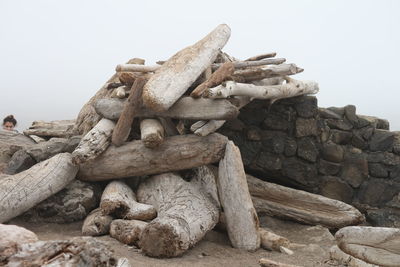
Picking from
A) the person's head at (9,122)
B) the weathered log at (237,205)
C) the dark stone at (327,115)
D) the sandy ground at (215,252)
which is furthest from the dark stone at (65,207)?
the person's head at (9,122)

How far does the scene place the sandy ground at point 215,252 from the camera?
4358mm

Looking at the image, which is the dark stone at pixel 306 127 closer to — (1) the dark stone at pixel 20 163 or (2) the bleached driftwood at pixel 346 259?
(2) the bleached driftwood at pixel 346 259

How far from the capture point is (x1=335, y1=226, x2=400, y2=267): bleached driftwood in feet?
12.3

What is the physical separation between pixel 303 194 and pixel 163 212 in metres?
2.97

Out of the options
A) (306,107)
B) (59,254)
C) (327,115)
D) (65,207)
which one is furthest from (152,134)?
(327,115)

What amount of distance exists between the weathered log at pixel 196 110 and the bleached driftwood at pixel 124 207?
118cm

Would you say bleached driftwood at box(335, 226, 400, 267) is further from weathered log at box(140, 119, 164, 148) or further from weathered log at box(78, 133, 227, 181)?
weathered log at box(140, 119, 164, 148)

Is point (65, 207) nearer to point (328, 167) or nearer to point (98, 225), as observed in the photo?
point (98, 225)

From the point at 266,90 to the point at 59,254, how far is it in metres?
4.84

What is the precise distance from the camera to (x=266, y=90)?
22.1 ft

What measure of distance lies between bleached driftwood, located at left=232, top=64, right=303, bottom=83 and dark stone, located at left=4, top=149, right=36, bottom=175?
129 inches

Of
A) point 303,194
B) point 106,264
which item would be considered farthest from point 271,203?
point 106,264

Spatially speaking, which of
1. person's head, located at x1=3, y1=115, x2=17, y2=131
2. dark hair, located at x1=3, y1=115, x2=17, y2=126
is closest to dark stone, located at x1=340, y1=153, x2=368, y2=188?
person's head, located at x1=3, y1=115, x2=17, y2=131

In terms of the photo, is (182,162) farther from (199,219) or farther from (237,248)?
(237,248)
